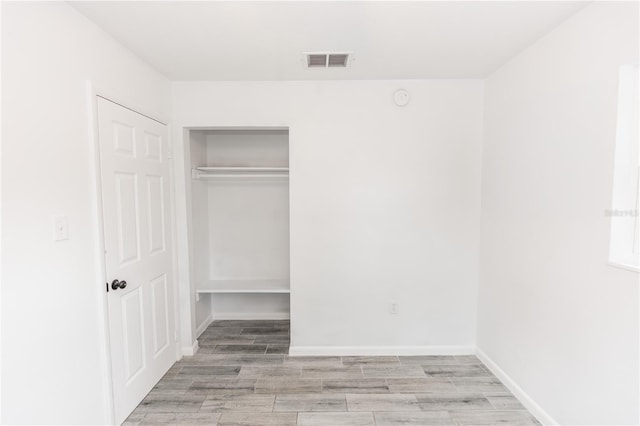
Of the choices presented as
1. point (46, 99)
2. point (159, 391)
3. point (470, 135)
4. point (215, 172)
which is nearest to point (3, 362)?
A: point (46, 99)

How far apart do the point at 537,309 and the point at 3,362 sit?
2.84 metres

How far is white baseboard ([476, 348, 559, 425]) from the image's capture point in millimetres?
2045

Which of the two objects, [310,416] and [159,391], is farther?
[159,391]

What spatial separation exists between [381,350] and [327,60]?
2.53m

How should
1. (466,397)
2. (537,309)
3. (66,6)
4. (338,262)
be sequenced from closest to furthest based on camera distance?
(66,6) < (537,309) < (466,397) < (338,262)

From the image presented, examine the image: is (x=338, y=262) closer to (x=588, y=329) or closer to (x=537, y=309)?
(x=537, y=309)

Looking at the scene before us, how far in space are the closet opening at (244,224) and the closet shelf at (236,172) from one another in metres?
0.01

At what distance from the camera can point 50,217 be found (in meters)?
1.55

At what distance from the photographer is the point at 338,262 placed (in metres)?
2.93

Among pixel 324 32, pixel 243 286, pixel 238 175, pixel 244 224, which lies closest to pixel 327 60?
pixel 324 32

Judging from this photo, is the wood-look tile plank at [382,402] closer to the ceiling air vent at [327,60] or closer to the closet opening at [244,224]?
the closet opening at [244,224]

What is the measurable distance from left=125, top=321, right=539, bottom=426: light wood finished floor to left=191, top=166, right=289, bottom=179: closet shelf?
5.66ft

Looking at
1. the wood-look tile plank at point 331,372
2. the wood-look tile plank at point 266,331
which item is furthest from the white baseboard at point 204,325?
the wood-look tile plank at point 331,372

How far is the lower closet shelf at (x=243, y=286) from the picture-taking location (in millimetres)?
3278
